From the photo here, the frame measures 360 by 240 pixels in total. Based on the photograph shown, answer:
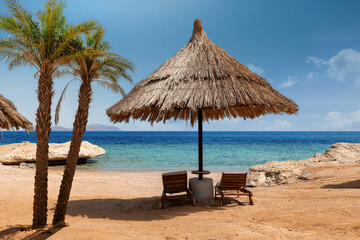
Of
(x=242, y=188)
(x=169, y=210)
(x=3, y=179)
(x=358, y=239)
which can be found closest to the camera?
(x=358, y=239)

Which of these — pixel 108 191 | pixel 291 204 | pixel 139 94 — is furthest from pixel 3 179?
pixel 291 204

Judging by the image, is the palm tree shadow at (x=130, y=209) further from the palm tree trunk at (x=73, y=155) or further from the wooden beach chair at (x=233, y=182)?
the palm tree trunk at (x=73, y=155)

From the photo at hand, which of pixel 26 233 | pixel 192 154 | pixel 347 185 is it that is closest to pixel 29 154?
pixel 26 233

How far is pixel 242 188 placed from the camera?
6.67 m

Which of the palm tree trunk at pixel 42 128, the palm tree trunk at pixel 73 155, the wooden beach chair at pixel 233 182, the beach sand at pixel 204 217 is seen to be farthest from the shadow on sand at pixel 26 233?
the wooden beach chair at pixel 233 182

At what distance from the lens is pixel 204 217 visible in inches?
212

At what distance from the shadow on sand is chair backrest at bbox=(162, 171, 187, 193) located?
2499 mm

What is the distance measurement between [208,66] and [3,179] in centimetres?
1032

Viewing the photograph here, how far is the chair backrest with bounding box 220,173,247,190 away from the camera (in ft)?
21.3

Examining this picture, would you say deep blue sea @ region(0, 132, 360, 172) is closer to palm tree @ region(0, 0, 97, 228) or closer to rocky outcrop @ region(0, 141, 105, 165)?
rocky outcrop @ region(0, 141, 105, 165)

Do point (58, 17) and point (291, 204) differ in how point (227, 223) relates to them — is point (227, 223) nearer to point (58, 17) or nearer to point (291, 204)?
point (291, 204)

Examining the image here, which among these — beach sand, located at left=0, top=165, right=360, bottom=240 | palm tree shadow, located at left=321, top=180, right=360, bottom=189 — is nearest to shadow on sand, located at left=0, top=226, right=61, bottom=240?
beach sand, located at left=0, top=165, right=360, bottom=240

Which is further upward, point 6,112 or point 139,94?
point 139,94

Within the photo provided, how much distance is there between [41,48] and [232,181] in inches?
198
